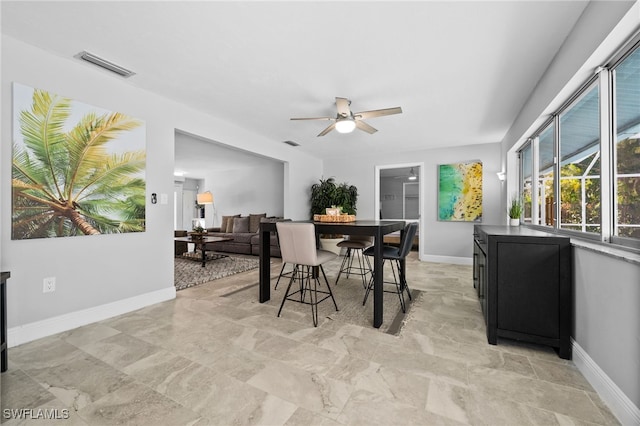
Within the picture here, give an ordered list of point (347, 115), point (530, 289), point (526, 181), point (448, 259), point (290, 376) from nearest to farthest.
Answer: point (290, 376)
point (530, 289)
point (347, 115)
point (526, 181)
point (448, 259)

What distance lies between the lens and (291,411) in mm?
1395

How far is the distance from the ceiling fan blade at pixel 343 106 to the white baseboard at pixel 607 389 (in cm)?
262

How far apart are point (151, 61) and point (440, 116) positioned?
3.41m

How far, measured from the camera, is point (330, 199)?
6102 millimetres

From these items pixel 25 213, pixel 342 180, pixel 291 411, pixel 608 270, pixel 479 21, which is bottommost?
pixel 291 411

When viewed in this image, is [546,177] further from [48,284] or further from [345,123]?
[48,284]

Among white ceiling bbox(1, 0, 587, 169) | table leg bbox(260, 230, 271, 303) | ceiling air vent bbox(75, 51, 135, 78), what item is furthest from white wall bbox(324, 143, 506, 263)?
ceiling air vent bbox(75, 51, 135, 78)

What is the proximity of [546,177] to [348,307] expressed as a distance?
2.51 m

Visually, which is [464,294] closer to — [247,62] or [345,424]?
Result: [345,424]

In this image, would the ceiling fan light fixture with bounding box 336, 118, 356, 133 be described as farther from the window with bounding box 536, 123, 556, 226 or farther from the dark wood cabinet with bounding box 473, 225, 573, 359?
the window with bounding box 536, 123, 556, 226

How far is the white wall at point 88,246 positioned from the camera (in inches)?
81.7

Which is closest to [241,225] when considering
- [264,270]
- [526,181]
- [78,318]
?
[264,270]

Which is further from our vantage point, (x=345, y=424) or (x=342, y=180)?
(x=342, y=180)

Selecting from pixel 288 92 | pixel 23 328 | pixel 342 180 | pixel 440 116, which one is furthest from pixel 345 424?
pixel 342 180
